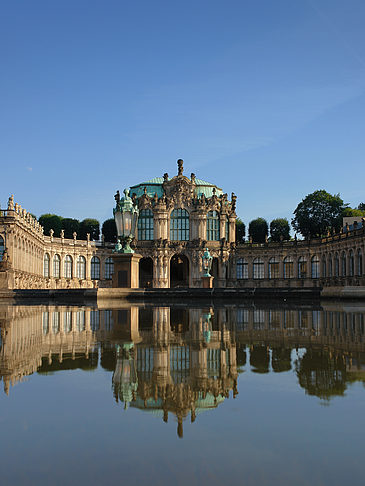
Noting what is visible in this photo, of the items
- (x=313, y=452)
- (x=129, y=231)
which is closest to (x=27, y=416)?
(x=313, y=452)

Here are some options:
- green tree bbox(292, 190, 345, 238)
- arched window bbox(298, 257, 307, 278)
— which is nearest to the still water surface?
arched window bbox(298, 257, 307, 278)

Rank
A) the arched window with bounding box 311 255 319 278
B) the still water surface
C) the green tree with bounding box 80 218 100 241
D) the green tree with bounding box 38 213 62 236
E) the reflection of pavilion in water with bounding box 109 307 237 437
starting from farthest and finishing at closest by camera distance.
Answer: the green tree with bounding box 80 218 100 241, the green tree with bounding box 38 213 62 236, the arched window with bounding box 311 255 319 278, the reflection of pavilion in water with bounding box 109 307 237 437, the still water surface

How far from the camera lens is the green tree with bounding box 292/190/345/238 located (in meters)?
93.3

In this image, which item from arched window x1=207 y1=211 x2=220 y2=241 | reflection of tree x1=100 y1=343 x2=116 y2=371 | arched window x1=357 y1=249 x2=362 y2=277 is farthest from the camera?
arched window x1=207 y1=211 x2=220 y2=241

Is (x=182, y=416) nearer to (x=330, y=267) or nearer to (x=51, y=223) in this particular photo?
(x=330, y=267)

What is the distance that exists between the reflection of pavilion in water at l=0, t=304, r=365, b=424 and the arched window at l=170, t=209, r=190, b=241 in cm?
7022

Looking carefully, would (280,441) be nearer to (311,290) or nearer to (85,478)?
(85,478)

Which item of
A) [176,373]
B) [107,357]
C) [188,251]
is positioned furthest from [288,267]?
[176,373]

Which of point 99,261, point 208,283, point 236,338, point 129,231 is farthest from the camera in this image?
point 99,261

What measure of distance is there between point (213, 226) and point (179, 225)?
5.83 metres

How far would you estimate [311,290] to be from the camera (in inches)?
1296

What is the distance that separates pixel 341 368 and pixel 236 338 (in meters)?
4.03

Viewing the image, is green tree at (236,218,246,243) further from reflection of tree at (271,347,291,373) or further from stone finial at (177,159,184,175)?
reflection of tree at (271,347,291,373)

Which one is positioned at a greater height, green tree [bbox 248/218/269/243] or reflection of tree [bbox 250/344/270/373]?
green tree [bbox 248/218/269/243]
